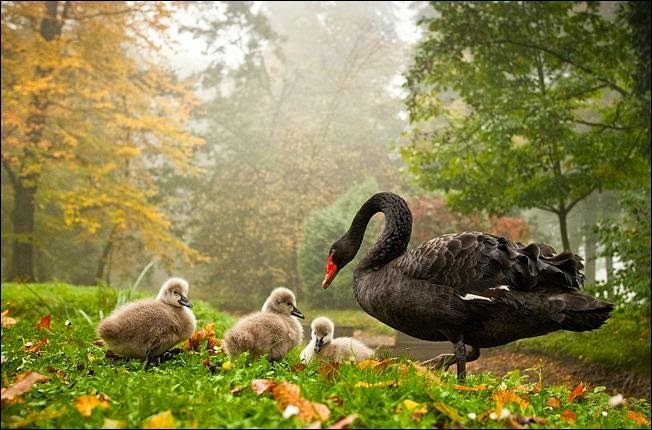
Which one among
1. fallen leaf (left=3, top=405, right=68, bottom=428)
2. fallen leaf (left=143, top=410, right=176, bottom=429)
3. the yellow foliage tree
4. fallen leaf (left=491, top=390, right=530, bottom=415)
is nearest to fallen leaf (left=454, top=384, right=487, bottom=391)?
fallen leaf (left=491, top=390, right=530, bottom=415)

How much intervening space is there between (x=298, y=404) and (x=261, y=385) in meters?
0.53

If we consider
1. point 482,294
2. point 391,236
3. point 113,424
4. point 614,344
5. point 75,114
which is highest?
point 75,114

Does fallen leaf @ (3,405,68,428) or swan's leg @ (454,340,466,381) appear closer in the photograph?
fallen leaf @ (3,405,68,428)

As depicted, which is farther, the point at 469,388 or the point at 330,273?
the point at 330,273

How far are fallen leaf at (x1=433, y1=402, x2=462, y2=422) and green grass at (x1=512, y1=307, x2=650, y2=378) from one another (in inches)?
289

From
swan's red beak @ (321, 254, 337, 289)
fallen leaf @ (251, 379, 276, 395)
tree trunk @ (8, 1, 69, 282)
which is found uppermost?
tree trunk @ (8, 1, 69, 282)

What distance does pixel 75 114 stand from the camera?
1627 cm

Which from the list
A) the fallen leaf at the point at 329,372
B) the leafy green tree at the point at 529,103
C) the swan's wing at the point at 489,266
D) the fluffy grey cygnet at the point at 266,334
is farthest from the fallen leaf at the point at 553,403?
the leafy green tree at the point at 529,103

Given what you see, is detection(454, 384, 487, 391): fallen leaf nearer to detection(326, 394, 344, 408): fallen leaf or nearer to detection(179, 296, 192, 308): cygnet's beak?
detection(326, 394, 344, 408): fallen leaf

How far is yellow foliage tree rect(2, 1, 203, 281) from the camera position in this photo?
1441 cm

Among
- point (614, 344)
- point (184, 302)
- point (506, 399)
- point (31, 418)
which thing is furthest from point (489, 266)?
point (614, 344)

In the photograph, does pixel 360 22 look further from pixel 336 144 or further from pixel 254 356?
pixel 254 356

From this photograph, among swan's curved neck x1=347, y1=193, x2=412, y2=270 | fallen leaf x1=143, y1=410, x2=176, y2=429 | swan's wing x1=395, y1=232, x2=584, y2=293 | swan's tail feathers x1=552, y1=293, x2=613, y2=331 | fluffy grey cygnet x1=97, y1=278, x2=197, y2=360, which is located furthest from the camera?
swan's curved neck x1=347, y1=193, x2=412, y2=270

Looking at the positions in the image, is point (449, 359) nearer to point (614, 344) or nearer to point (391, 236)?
point (391, 236)
